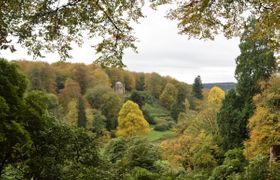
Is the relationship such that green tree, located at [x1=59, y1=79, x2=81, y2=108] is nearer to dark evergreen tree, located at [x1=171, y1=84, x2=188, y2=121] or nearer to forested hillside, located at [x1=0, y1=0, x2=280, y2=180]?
dark evergreen tree, located at [x1=171, y1=84, x2=188, y2=121]

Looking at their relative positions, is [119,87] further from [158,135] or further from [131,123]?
[131,123]

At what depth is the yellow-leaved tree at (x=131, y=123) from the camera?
42156 mm

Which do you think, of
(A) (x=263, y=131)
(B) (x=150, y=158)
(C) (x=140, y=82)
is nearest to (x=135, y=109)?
(B) (x=150, y=158)

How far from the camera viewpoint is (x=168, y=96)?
84.2 meters

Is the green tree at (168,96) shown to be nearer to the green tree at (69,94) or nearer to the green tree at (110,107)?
the green tree at (110,107)

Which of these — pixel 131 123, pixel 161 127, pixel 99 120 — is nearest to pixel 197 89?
pixel 161 127

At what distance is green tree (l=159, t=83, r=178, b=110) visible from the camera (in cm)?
8394

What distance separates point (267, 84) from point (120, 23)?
18.7 meters

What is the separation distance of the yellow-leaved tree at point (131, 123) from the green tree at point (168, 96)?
40.7 meters

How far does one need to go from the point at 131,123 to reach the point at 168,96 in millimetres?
42247

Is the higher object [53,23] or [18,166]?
[53,23]

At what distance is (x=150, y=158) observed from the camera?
22984 millimetres

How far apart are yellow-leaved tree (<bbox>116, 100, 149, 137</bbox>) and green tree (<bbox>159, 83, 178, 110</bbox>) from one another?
1601 inches

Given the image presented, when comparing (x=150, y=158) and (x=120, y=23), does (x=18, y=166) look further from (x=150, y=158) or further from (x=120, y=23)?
(x=150, y=158)
